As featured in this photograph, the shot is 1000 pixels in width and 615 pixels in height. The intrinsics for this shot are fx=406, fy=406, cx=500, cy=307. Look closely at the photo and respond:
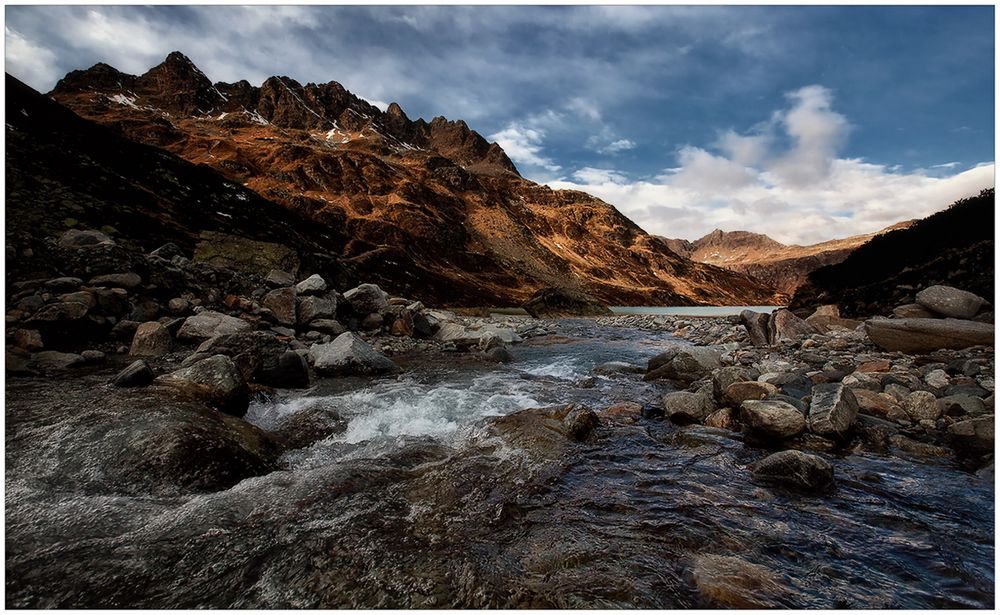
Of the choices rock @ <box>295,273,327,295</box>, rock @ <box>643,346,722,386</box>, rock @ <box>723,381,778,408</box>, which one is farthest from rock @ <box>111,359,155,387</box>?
rock @ <box>643,346,722,386</box>

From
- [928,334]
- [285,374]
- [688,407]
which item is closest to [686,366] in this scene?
[688,407]

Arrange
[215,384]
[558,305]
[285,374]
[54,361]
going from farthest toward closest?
[558,305]
[285,374]
[54,361]
[215,384]

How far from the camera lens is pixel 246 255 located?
1121 inches

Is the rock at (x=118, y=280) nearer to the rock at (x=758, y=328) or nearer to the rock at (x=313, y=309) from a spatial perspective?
the rock at (x=313, y=309)

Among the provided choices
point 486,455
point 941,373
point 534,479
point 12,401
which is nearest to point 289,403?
point 12,401

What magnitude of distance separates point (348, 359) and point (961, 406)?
1341 centimetres

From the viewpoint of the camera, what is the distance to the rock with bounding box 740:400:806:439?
22.2 feet

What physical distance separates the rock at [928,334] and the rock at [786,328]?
4.44m

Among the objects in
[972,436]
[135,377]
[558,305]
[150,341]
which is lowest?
[972,436]

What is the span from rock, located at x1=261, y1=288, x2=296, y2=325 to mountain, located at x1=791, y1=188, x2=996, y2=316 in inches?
975

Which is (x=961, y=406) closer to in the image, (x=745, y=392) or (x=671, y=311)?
(x=745, y=392)

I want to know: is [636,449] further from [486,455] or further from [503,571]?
[503,571]

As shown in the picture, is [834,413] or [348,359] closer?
[834,413]

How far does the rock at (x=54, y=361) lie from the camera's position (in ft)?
29.3
